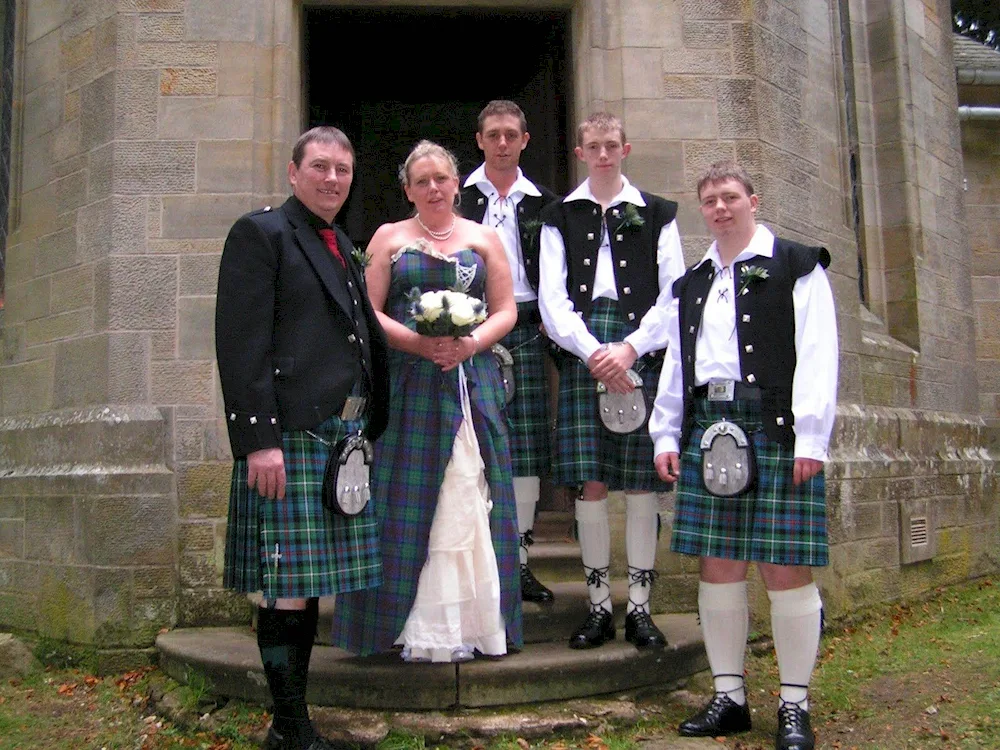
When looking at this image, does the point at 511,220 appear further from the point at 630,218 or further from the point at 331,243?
the point at 331,243

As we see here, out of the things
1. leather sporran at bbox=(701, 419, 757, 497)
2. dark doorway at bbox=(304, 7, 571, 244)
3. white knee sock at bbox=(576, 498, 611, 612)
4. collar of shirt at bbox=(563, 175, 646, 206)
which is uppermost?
dark doorway at bbox=(304, 7, 571, 244)

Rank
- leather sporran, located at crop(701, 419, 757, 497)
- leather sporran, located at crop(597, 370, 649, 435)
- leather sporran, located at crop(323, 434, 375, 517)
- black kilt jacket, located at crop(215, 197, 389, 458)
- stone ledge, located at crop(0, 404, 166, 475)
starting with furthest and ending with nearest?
1. stone ledge, located at crop(0, 404, 166, 475)
2. leather sporran, located at crop(597, 370, 649, 435)
3. leather sporran, located at crop(701, 419, 757, 497)
4. leather sporran, located at crop(323, 434, 375, 517)
5. black kilt jacket, located at crop(215, 197, 389, 458)

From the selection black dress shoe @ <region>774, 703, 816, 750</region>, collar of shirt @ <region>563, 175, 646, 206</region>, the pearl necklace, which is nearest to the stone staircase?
black dress shoe @ <region>774, 703, 816, 750</region>

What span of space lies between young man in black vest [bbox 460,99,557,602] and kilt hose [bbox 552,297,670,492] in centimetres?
16

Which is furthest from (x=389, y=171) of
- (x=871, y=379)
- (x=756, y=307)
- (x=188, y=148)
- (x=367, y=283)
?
(x=756, y=307)

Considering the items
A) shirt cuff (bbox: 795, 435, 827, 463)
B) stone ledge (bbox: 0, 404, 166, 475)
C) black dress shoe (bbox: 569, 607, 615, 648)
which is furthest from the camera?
stone ledge (bbox: 0, 404, 166, 475)

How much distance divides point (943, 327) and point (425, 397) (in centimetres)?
485

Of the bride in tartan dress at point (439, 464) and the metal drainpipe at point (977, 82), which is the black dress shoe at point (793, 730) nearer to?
the bride in tartan dress at point (439, 464)

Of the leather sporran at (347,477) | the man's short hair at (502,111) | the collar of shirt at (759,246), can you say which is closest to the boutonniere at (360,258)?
the leather sporran at (347,477)

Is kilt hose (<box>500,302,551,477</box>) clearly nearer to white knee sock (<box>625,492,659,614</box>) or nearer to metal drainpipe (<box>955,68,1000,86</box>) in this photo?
white knee sock (<box>625,492,659,614</box>)

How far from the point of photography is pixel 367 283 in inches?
142

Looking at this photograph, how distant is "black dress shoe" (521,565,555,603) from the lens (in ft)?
13.7

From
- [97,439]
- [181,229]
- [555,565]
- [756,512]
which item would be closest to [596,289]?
[756,512]

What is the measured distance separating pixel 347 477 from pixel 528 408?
1106 millimetres
